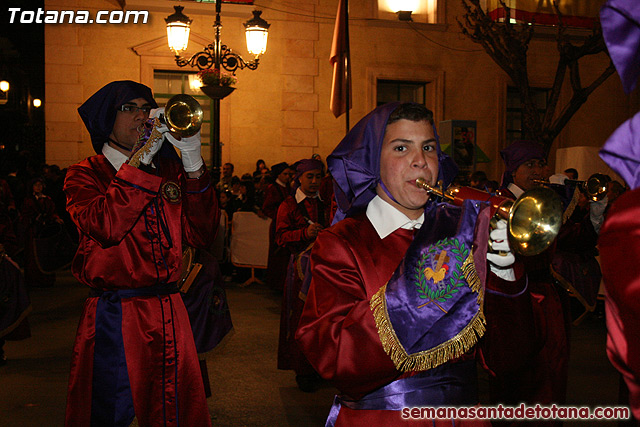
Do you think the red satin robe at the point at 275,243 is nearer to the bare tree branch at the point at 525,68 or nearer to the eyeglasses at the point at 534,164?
the eyeglasses at the point at 534,164

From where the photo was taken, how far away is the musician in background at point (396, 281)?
2000 millimetres

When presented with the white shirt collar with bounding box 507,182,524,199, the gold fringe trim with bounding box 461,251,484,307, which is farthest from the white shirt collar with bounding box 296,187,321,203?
the gold fringe trim with bounding box 461,251,484,307

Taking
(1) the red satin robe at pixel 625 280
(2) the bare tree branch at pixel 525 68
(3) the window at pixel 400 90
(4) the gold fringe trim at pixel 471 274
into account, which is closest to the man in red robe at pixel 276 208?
(2) the bare tree branch at pixel 525 68

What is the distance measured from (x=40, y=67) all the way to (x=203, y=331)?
1429 inches

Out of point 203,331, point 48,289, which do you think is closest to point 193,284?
point 203,331

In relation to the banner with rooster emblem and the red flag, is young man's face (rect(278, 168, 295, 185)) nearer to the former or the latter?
the red flag

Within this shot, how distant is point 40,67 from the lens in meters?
36.4

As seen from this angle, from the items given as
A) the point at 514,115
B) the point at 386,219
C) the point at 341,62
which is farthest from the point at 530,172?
the point at 514,115

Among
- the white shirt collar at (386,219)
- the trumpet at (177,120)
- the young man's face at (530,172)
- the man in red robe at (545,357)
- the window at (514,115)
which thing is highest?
the window at (514,115)

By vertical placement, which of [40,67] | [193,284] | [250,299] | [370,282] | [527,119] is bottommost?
[250,299]

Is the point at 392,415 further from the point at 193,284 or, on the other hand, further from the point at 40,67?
the point at 40,67

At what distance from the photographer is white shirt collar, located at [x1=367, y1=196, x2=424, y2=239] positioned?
93.2 inches

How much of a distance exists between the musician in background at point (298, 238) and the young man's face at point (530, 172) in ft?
6.22

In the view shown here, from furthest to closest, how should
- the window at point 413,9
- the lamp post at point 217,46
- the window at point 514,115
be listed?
the window at point 514,115
the window at point 413,9
the lamp post at point 217,46
